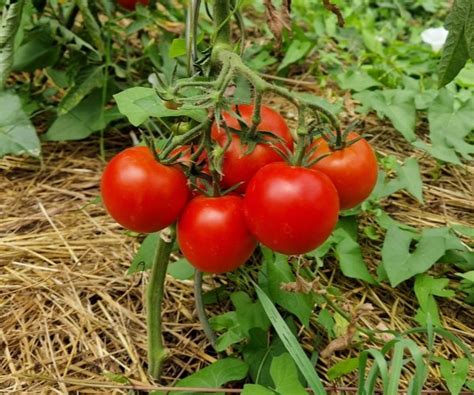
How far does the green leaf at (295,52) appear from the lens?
1781mm

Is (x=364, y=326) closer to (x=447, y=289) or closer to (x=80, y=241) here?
(x=447, y=289)

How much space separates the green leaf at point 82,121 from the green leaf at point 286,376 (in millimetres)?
847

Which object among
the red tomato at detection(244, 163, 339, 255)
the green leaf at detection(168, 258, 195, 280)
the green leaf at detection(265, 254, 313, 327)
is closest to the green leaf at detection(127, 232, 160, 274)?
the green leaf at detection(168, 258, 195, 280)

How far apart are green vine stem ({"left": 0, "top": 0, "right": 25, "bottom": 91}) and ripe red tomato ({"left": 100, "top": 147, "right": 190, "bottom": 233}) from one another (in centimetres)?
47

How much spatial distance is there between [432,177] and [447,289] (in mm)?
407

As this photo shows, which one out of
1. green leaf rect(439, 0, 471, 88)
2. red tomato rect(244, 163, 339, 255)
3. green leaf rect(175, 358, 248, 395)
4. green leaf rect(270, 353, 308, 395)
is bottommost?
green leaf rect(175, 358, 248, 395)

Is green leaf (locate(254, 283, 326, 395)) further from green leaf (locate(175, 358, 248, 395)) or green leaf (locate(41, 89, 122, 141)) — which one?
green leaf (locate(41, 89, 122, 141))

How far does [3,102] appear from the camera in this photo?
138 cm

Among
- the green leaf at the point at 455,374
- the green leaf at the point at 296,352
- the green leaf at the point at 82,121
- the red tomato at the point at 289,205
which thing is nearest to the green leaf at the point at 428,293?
the green leaf at the point at 455,374

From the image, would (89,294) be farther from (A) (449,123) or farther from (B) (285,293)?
(A) (449,123)

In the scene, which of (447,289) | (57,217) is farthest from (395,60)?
(57,217)

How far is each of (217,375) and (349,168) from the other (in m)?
0.40

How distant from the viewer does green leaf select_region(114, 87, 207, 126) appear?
2.52 ft

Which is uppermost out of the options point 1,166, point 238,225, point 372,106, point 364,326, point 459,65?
point 459,65
